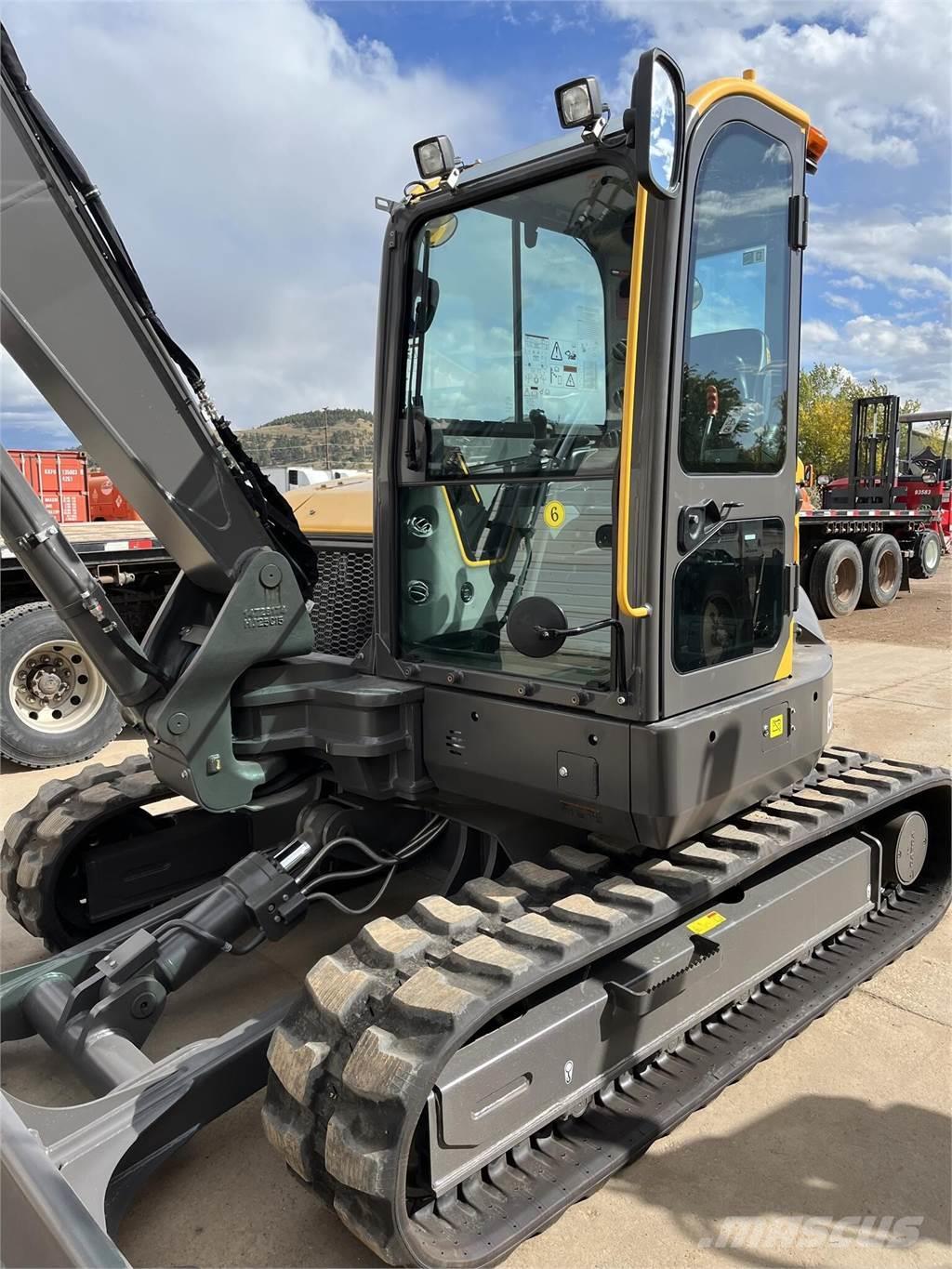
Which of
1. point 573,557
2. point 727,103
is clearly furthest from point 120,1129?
point 727,103

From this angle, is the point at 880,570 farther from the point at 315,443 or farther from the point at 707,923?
the point at 315,443

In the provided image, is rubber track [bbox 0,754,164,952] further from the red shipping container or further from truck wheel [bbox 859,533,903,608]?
the red shipping container

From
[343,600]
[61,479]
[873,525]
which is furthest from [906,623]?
[61,479]

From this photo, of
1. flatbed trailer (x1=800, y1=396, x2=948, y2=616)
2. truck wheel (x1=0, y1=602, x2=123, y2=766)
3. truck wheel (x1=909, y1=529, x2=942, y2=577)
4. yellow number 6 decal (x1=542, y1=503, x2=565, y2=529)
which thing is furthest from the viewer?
truck wheel (x1=909, y1=529, x2=942, y2=577)

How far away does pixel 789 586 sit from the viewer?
3.32 metres

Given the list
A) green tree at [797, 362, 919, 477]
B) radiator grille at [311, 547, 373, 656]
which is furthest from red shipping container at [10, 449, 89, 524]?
green tree at [797, 362, 919, 477]

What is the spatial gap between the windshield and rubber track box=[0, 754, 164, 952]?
5.77 feet

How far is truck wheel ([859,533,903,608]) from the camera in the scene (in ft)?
48.7

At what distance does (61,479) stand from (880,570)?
47.0ft

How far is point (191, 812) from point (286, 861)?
0.95 metres

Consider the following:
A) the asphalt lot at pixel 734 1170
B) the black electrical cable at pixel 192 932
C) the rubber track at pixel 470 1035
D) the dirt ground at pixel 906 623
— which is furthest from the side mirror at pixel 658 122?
the dirt ground at pixel 906 623

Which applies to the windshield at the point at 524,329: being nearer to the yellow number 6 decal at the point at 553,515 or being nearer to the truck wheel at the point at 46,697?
the yellow number 6 decal at the point at 553,515

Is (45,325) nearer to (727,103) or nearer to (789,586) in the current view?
(727,103)

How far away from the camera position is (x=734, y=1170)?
2.73 m
